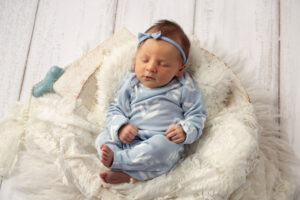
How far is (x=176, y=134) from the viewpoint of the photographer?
1058 millimetres

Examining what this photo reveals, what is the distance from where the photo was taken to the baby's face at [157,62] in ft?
3.61

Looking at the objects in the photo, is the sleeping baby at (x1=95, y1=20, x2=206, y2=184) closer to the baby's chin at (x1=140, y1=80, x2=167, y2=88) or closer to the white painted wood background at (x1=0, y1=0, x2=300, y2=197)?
the baby's chin at (x1=140, y1=80, x2=167, y2=88)

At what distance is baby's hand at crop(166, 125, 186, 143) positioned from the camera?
3.46ft

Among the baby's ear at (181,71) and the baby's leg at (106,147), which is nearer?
the baby's leg at (106,147)

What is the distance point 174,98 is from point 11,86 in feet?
2.77

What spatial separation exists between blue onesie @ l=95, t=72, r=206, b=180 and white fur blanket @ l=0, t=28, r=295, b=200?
5 centimetres

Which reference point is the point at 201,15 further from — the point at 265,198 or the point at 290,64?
the point at 265,198

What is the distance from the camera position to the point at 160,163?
3.37ft

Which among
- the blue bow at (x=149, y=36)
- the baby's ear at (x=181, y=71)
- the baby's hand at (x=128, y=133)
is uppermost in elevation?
the blue bow at (x=149, y=36)

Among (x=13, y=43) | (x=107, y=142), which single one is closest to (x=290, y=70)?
(x=107, y=142)

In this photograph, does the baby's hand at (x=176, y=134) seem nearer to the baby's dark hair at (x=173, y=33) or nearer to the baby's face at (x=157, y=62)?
the baby's face at (x=157, y=62)

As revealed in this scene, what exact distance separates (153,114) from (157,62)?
187 millimetres

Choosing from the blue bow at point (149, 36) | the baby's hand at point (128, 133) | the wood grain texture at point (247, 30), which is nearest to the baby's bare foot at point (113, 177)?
the baby's hand at point (128, 133)

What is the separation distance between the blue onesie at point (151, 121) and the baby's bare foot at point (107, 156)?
0.05 ft
